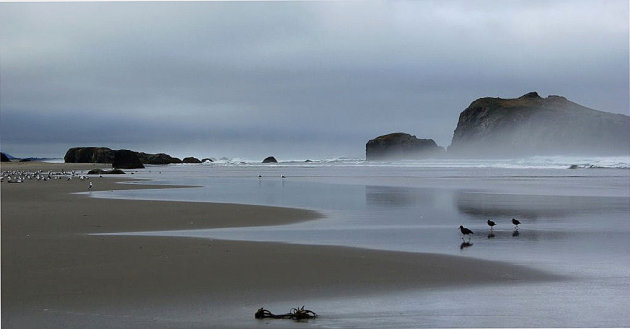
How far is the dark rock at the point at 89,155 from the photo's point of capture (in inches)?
4286

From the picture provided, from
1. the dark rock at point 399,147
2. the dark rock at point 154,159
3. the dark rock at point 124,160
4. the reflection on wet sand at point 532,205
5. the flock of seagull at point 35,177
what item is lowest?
the reflection on wet sand at point 532,205

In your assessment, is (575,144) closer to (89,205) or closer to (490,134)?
(490,134)

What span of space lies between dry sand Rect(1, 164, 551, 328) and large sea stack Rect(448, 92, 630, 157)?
382ft

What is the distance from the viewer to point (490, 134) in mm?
136750

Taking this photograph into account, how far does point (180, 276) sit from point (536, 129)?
13097 centimetres

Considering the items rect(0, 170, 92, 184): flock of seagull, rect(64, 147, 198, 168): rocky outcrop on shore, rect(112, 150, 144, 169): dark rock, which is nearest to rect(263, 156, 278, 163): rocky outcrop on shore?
rect(64, 147, 198, 168): rocky outcrop on shore

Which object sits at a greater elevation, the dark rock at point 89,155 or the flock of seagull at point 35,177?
the dark rock at point 89,155

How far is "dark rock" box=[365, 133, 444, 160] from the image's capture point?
15725cm

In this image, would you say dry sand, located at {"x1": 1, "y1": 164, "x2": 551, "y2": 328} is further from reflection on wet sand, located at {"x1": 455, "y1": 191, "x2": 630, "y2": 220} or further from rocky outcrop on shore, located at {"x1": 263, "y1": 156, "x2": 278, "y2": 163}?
rocky outcrop on shore, located at {"x1": 263, "y1": 156, "x2": 278, "y2": 163}

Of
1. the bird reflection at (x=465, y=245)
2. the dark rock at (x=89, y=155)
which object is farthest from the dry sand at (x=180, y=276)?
the dark rock at (x=89, y=155)

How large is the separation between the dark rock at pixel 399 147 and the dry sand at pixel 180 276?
144726 mm

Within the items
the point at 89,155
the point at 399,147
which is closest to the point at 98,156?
the point at 89,155

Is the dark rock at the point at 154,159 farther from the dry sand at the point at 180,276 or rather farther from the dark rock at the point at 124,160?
the dry sand at the point at 180,276

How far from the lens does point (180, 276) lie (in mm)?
8547
